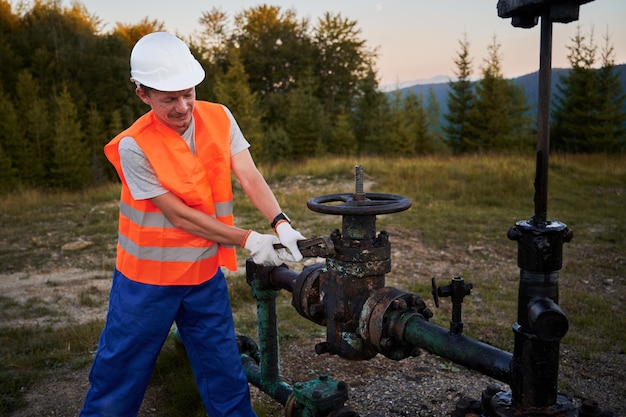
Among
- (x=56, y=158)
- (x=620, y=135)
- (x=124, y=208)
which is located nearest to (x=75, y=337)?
(x=124, y=208)

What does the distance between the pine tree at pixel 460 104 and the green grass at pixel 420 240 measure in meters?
12.9

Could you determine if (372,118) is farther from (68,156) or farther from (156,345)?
(156,345)

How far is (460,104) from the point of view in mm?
27156

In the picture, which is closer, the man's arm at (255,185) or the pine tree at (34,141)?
the man's arm at (255,185)

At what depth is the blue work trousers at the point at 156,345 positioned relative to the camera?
2.15m

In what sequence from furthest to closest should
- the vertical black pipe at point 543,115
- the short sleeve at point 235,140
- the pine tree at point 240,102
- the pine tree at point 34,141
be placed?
the pine tree at point 240,102 < the pine tree at point 34,141 < the short sleeve at point 235,140 < the vertical black pipe at point 543,115

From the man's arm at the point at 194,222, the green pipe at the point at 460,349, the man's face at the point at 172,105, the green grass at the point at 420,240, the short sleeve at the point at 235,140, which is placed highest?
the man's face at the point at 172,105

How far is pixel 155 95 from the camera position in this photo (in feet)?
6.93

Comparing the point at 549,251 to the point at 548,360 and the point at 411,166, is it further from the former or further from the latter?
the point at 411,166

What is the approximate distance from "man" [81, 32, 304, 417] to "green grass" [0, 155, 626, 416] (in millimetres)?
808

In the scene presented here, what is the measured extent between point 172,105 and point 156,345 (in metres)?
0.96

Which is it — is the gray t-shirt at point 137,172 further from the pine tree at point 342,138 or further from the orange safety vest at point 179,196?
the pine tree at point 342,138

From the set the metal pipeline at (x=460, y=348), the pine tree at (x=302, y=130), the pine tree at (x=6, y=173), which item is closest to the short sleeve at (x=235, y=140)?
the metal pipeline at (x=460, y=348)

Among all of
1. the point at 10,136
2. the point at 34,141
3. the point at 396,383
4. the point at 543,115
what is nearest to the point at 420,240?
the point at 396,383
